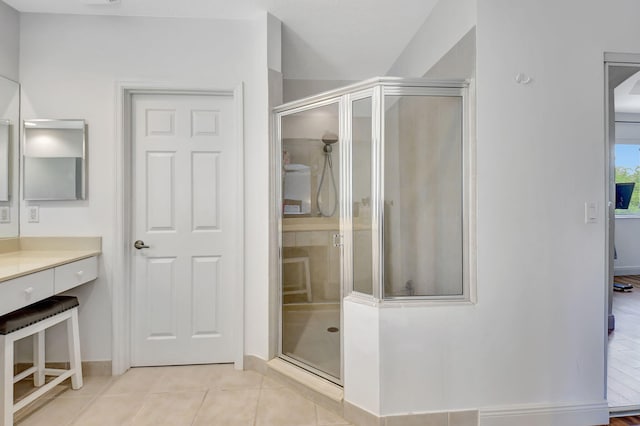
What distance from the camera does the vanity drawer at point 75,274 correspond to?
190cm

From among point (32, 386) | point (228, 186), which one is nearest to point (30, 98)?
point (228, 186)

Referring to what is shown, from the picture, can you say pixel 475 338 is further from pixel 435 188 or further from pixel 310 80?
pixel 310 80

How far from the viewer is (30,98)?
225 centimetres

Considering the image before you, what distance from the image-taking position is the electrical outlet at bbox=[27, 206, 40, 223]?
7.38 feet

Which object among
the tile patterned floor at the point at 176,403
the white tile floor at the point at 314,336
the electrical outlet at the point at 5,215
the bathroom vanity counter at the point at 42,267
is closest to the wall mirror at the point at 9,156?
the electrical outlet at the point at 5,215

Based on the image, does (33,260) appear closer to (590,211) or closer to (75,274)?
(75,274)

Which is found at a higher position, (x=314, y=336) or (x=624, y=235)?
(x=624, y=235)

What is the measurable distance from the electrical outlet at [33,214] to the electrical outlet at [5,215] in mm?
103

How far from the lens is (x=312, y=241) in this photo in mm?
2191

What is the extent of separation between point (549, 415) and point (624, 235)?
3.85m

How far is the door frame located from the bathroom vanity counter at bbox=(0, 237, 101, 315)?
6.9 inches

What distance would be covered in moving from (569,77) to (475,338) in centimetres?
158

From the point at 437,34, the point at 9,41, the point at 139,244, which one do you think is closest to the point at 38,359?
the point at 139,244

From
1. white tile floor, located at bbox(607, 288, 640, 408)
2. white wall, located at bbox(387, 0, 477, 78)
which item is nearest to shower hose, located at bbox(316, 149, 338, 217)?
white wall, located at bbox(387, 0, 477, 78)
